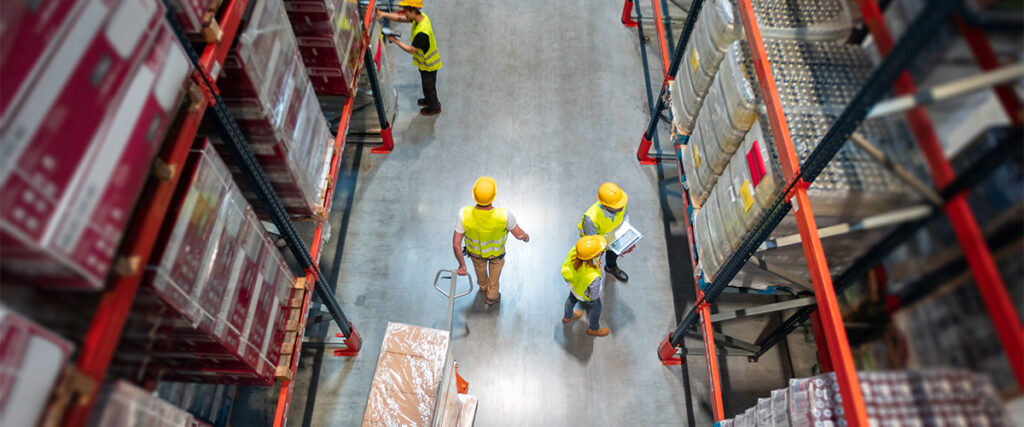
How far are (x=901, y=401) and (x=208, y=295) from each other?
448cm

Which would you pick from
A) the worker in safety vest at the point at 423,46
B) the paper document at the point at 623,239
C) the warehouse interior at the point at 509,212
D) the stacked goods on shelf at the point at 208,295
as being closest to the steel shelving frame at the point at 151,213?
the warehouse interior at the point at 509,212

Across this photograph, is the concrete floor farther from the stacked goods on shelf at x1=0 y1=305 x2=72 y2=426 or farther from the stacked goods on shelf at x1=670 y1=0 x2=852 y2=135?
the stacked goods on shelf at x1=0 y1=305 x2=72 y2=426

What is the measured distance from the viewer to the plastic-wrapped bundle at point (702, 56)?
18.5 ft

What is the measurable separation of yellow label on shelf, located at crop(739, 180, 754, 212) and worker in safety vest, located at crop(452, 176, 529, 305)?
2.27m

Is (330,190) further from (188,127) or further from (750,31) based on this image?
(750,31)

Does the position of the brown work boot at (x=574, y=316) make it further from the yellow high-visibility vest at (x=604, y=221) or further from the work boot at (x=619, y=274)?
the yellow high-visibility vest at (x=604, y=221)

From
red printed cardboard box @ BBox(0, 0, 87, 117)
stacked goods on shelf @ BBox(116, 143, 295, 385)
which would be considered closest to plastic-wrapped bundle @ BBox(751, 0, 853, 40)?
stacked goods on shelf @ BBox(116, 143, 295, 385)

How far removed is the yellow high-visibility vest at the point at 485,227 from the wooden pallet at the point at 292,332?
1.75 metres

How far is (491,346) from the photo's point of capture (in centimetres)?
681

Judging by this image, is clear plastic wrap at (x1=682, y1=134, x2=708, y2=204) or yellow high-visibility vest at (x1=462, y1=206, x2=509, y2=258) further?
clear plastic wrap at (x1=682, y1=134, x2=708, y2=204)

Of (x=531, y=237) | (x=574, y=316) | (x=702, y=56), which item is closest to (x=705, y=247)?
(x=574, y=316)

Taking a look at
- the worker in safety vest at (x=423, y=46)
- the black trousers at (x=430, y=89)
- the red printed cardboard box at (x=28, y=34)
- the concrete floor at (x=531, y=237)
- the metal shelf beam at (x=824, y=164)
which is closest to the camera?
the red printed cardboard box at (x=28, y=34)

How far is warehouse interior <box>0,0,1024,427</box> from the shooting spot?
2639mm

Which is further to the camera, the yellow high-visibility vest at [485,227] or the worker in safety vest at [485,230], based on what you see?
the yellow high-visibility vest at [485,227]
